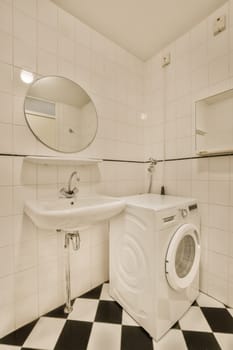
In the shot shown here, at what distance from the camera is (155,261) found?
1060 mm

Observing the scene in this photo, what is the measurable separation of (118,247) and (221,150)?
3.57ft

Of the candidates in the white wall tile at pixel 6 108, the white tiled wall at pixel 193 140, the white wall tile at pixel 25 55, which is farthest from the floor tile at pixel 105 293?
the white wall tile at pixel 25 55

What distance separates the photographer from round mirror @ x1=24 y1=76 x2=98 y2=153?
1.27 metres

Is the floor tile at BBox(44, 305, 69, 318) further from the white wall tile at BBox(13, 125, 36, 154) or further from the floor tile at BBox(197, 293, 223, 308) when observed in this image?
the white wall tile at BBox(13, 125, 36, 154)

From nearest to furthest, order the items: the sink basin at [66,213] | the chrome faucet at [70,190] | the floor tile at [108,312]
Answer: the sink basin at [66,213] → the floor tile at [108,312] → the chrome faucet at [70,190]

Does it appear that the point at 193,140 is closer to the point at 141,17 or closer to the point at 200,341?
the point at 141,17

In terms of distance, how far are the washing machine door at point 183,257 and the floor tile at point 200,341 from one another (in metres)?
0.28

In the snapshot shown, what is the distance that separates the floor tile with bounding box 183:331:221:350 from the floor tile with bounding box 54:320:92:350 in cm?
63

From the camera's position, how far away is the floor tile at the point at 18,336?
109cm

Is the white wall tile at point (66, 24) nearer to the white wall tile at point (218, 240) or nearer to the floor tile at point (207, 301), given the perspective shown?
the white wall tile at point (218, 240)

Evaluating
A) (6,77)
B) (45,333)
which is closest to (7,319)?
(45,333)

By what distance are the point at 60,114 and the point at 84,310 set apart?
5.11 feet

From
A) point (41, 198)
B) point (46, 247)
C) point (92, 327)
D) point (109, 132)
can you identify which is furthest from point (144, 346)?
point (109, 132)

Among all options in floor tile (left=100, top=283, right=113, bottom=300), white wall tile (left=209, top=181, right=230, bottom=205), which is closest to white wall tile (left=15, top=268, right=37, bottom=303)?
floor tile (left=100, top=283, right=113, bottom=300)
